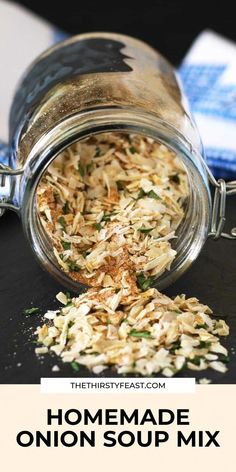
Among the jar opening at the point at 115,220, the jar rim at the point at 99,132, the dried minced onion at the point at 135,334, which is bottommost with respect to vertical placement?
the dried minced onion at the point at 135,334

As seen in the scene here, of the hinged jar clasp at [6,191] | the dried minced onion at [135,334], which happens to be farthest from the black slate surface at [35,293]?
the hinged jar clasp at [6,191]

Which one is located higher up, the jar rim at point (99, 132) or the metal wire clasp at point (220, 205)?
the jar rim at point (99, 132)

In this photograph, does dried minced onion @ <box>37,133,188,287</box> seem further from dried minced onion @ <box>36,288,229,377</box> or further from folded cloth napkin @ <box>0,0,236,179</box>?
folded cloth napkin @ <box>0,0,236,179</box>

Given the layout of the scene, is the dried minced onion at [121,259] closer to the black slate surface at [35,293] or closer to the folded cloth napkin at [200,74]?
the black slate surface at [35,293]

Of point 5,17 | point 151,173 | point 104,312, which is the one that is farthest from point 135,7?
point 104,312

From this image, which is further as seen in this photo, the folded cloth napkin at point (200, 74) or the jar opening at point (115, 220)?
the folded cloth napkin at point (200, 74)

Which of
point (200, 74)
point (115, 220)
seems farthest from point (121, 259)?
point (200, 74)

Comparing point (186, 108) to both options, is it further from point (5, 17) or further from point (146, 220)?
point (5, 17)
